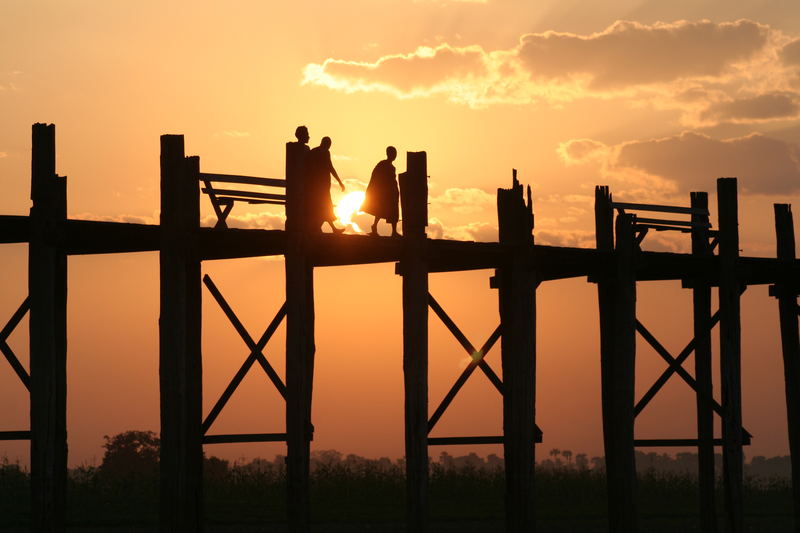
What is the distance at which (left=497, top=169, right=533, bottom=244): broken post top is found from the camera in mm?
16688

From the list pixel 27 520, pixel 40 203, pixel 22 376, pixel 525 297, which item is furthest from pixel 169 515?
pixel 27 520

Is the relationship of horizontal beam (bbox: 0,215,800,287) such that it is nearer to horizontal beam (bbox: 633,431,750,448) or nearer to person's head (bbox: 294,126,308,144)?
person's head (bbox: 294,126,308,144)

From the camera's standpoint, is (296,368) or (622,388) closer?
(296,368)

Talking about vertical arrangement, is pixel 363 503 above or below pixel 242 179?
below

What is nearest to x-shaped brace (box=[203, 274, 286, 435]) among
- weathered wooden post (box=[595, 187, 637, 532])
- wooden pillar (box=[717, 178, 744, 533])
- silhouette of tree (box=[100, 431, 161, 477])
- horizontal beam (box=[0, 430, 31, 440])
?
horizontal beam (box=[0, 430, 31, 440])

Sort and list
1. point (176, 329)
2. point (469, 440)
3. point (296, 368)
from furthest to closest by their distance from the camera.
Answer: point (469, 440) < point (296, 368) < point (176, 329)

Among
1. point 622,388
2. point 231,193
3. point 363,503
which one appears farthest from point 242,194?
point 363,503

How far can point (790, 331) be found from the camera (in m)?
19.7

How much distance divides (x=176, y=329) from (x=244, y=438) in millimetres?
1877

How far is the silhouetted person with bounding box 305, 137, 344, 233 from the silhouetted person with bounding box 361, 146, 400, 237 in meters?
0.65

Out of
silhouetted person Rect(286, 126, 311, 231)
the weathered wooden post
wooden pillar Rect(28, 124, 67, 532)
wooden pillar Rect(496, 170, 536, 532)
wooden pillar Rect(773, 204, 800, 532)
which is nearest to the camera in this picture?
wooden pillar Rect(28, 124, 67, 532)

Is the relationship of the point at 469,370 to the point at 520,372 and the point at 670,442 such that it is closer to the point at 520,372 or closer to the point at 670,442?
the point at 520,372

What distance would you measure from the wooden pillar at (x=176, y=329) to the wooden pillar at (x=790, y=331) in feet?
30.6

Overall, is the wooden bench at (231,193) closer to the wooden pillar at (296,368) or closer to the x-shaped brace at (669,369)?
the wooden pillar at (296,368)
